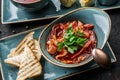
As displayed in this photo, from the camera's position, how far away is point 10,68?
1.13 metres

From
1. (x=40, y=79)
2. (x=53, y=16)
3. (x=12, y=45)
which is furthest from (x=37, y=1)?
(x=40, y=79)

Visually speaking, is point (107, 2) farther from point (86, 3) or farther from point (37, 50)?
point (37, 50)

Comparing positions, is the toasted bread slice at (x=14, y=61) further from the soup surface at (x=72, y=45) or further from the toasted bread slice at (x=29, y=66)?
the soup surface at (x=72, y=45)

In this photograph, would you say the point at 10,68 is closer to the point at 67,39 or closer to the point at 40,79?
the point at 40,79

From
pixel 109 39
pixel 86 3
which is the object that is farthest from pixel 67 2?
pixel 109 39

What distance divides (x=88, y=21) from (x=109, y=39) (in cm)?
11

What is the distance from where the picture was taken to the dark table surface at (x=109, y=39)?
1090 millimetres

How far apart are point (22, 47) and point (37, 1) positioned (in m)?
0.21

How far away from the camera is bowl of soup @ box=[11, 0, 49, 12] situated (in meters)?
1.25

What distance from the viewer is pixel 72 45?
109 cm

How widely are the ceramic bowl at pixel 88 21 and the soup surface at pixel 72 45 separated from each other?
0.02m

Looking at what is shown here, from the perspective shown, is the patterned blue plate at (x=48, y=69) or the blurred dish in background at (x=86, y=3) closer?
the patterned blue plate at (x=48, y=69)

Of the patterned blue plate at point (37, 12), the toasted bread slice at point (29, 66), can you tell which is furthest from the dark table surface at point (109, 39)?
the toasted bread slice at point (29, 66)

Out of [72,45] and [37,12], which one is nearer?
[72,45]
